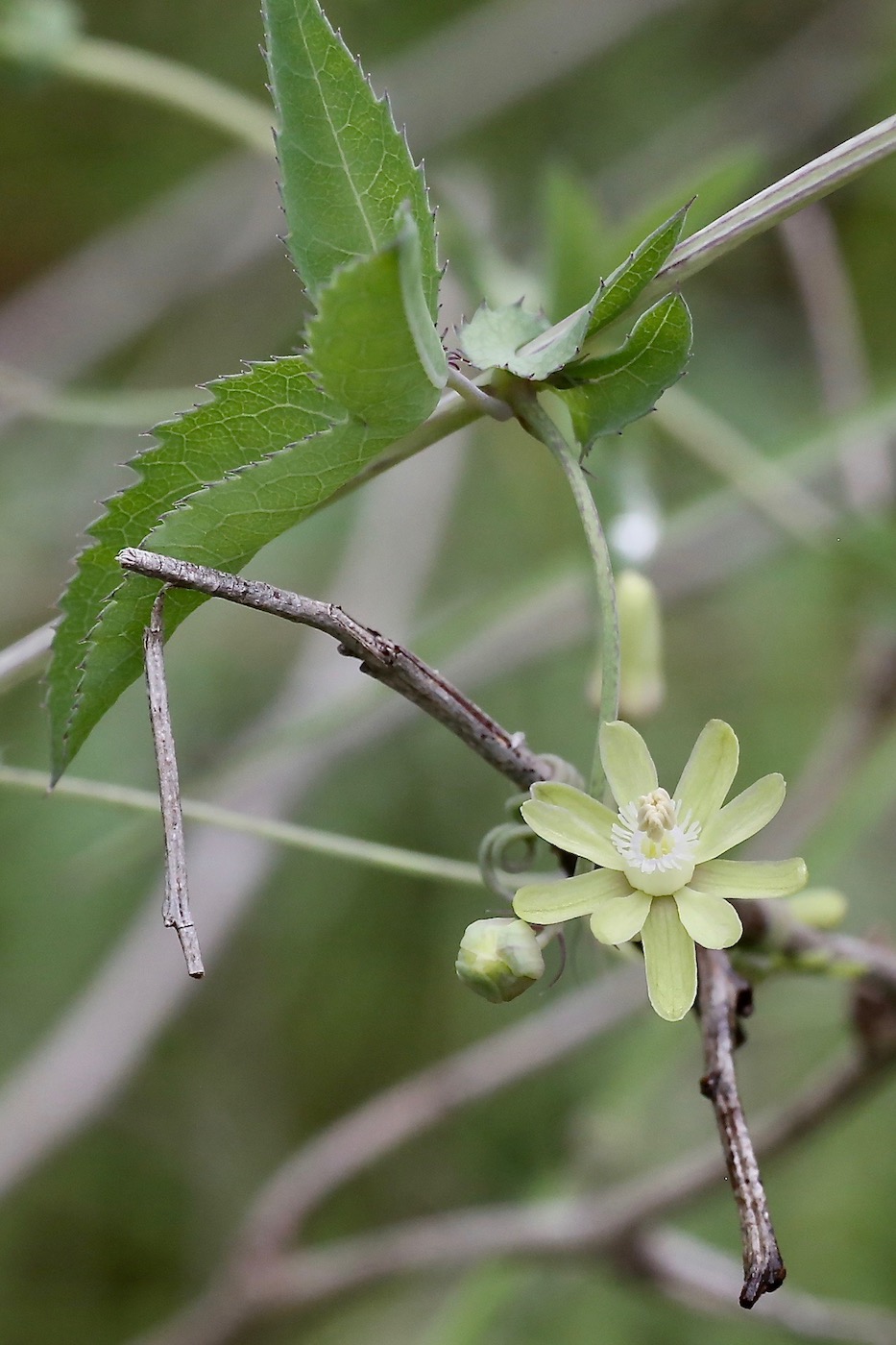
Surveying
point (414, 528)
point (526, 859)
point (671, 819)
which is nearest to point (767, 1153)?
point (526, 859)

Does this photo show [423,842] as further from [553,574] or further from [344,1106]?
[553,574]

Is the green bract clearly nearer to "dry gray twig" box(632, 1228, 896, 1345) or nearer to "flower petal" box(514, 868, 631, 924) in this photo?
"flower petal" box(514, 868, 631, 924)

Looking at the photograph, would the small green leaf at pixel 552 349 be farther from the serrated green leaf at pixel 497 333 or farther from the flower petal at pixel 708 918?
the flower petal at pixel 708 918

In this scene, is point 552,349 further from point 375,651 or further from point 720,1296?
point 720,1296

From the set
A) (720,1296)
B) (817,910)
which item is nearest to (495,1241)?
(720,1296)

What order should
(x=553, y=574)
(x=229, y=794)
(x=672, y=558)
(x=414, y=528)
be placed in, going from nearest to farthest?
1. (x=553, y=574)
2. (x=229, y=794)
3. (x=672, y=558)
4. (x=414, y=528)

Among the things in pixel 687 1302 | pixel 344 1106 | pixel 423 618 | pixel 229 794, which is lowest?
pixel 687 1302
